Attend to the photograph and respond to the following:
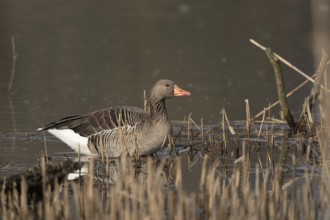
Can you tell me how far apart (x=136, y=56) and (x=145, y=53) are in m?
0.60

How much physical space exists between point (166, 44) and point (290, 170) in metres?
14.9

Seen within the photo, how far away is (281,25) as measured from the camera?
94.6ft

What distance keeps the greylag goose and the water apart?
54 cm

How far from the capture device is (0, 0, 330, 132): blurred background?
617 inches

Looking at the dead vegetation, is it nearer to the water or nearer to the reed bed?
the reed bed

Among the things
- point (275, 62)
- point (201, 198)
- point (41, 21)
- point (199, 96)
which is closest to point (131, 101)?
point (199, 96)

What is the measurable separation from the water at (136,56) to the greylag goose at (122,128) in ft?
1.77

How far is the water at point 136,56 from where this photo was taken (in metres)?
15.2

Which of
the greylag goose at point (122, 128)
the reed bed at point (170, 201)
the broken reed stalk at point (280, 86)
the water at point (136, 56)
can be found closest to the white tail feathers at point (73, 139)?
the greylag goose at point (122, 128)

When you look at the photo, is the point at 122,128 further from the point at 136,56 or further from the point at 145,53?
the point at 145,53

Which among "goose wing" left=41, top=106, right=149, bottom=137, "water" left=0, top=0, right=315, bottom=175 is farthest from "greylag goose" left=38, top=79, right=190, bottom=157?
"water" left=0, top=0, right=315, bottom=175

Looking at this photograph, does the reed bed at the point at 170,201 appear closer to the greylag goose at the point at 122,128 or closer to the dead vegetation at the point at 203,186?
the dead vegetation at the point at 203,186

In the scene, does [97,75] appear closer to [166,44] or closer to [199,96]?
[199,96]

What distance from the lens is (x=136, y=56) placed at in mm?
22359
